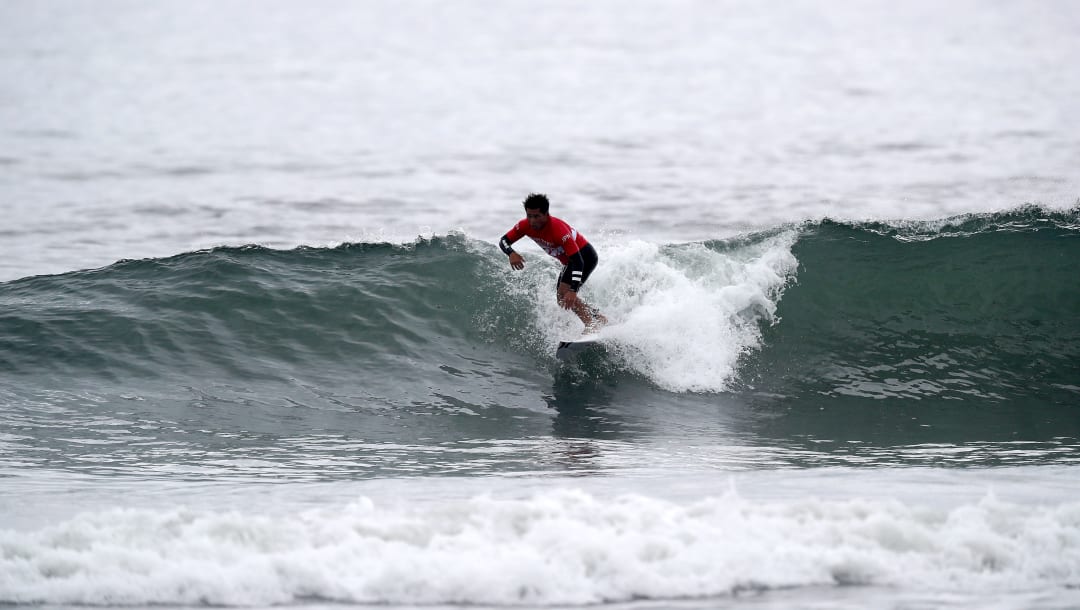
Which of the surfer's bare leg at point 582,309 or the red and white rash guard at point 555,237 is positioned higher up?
the red and white rash guard at point 555,237

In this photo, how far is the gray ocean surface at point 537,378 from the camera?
609cm

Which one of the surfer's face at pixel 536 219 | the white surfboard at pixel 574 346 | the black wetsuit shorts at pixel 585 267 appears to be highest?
the surfer's face at pixel 536 219

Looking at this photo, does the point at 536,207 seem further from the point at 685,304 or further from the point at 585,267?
the point at 685,304

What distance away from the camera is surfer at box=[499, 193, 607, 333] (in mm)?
10859

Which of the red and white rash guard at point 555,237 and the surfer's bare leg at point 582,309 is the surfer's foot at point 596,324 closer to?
the surfer's bare leg at point 582,309

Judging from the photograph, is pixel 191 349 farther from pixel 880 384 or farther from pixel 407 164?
pixel 407 164

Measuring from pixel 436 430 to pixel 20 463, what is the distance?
127 inches

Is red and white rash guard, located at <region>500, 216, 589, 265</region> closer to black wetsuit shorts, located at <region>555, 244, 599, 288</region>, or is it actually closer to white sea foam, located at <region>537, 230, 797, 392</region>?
black wetsuit shorts, located at <region>555, 244, 599, 288</region>

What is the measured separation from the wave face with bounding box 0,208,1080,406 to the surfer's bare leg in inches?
8.8

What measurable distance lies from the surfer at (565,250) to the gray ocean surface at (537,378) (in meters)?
0.42

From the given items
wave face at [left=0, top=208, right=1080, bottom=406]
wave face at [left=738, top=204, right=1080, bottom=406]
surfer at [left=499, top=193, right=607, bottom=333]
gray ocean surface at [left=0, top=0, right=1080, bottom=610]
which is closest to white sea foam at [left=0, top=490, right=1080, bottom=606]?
gray ocean surface at [left=0, top=0, right=1080, bottom=610]

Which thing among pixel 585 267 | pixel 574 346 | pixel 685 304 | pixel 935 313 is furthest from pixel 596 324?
pixel 935 313

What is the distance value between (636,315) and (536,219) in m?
1.47

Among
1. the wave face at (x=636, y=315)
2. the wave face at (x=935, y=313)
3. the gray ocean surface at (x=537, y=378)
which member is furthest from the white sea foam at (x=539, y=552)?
the wave face at (x=935, y=313)
